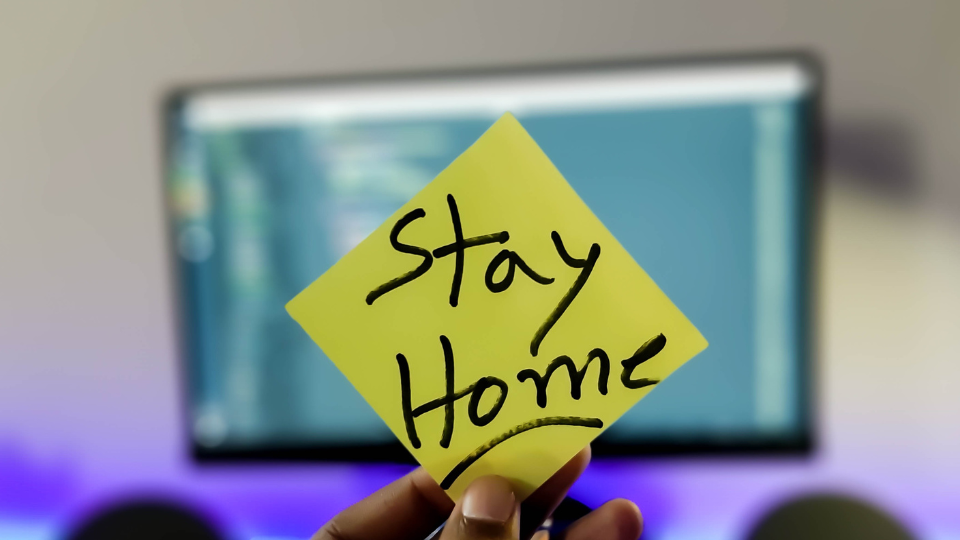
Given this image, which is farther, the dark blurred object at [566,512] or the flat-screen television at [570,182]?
the flat-screen television at [570,182]

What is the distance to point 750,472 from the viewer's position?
2.95 ft

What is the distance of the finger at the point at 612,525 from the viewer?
48cm

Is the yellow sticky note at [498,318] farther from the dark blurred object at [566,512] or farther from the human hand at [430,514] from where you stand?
the dark blurred object at [566,512]

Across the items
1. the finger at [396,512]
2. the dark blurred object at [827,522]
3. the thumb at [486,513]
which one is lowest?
the dark blurred object at [827,522]

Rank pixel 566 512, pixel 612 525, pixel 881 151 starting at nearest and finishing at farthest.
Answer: pixel 612 525 → pixel 566 512 → pixel 881 151

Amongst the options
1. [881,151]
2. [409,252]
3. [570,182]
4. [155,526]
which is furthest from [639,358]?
[155,526]

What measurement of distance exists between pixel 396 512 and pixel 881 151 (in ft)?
2.84

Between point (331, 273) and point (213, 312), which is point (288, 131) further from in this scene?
point (331, 273)

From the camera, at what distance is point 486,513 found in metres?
0.35

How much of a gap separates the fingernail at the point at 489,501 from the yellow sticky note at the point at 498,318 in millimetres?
17

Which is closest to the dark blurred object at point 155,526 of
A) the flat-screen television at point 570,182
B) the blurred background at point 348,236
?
the blurred background at point 348,236

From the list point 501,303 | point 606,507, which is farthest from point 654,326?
point 606,507

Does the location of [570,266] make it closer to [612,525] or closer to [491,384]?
[491,384]

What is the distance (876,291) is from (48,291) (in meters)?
1.39
